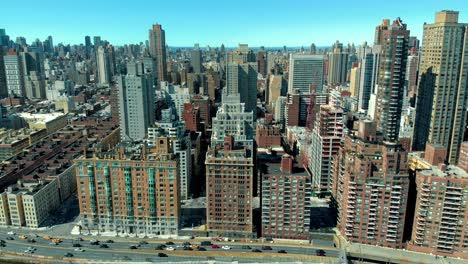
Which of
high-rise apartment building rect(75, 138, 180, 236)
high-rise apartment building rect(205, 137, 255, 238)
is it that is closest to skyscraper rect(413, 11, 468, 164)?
high-rise apartment building rect(205, 137, 255, 238)

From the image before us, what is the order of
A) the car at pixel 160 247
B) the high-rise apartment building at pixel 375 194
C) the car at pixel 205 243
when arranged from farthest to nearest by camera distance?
the car at pixel 205 243, the car at pixel 160 247, the high-rise apartment building at pixel 375 194

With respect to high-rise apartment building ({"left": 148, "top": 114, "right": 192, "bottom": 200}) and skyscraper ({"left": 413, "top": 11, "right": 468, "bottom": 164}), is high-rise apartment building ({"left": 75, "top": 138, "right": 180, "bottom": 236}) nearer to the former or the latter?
high-rise apartment building ({"left": 148, "top": 114, "right": 192, "bottom": 200})

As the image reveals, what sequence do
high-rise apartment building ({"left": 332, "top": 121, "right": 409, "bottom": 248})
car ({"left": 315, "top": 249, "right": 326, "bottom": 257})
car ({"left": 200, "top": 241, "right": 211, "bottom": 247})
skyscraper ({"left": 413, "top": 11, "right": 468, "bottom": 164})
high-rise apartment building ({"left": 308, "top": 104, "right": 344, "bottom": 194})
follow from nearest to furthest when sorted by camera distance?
1. high-rise apartment building ({"left": 332, "top": 121, "right": 409, "bottom": 248})
2. car ({"left": 315, "top": 249, "right": 326, "bottom": 257})
3. car ({"left": 200, "top": 241, "right": 211, "bottom": 247})
4. high-rise apartment building ({"left": 308, "top": 104, "right": 344, "bottom": 194})
5. skyscraper ({"left": 413, "top": 11, "right": 468, "bottom": 164})

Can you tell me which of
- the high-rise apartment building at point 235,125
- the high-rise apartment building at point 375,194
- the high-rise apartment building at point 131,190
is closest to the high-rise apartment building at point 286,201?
the high-rise apartment building at point 375,194

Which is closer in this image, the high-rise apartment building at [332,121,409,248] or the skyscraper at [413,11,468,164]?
the high-rise apartment building at [332,121,409,248]

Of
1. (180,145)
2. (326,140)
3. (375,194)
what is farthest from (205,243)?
(326,140)

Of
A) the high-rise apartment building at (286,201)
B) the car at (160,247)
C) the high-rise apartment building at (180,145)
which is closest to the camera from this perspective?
the high-rise apartment building at (286,201)

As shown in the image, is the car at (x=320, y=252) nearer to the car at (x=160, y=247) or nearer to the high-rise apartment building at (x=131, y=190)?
the high-rise apartment building at (x=131, y=190)
